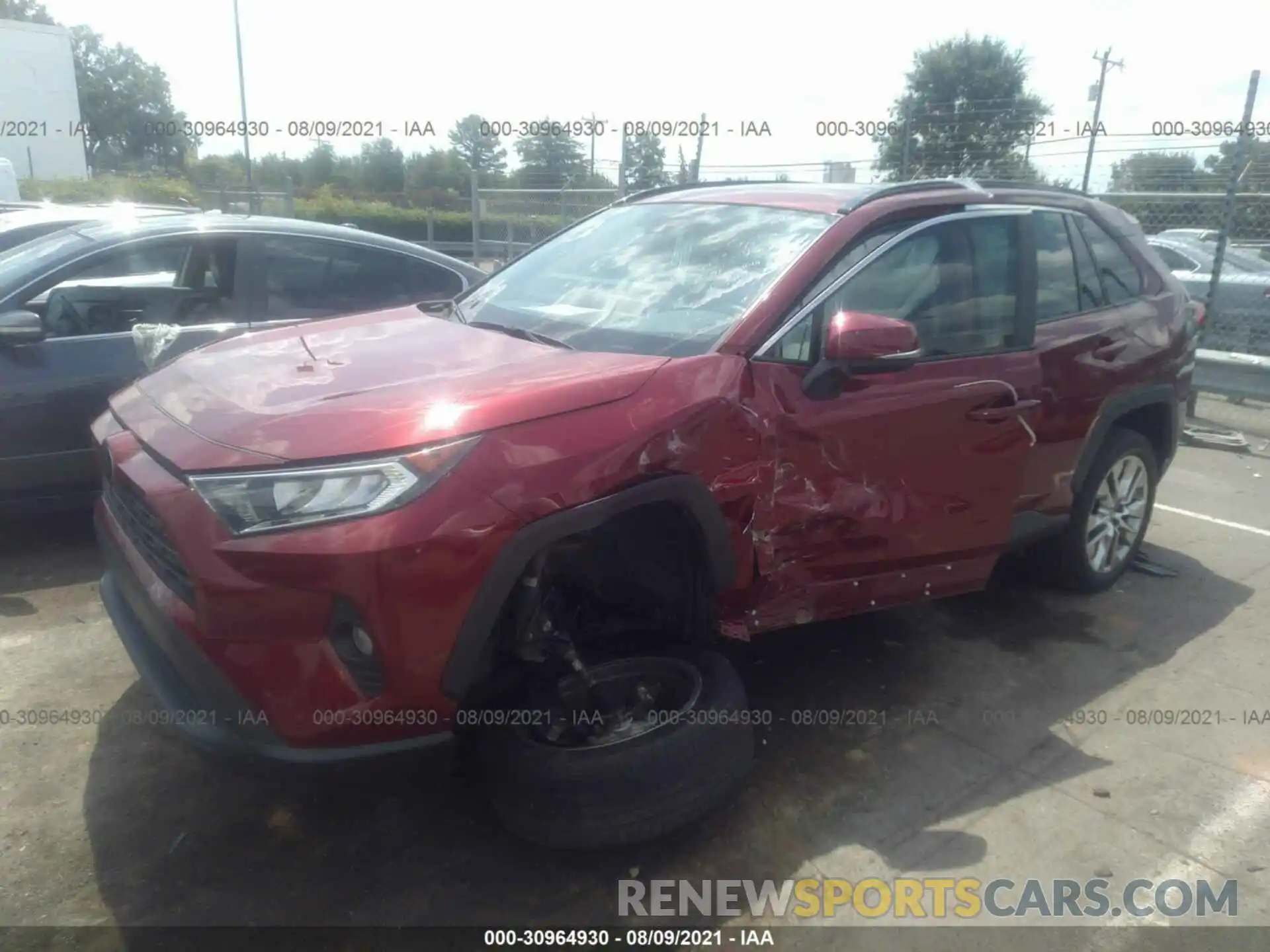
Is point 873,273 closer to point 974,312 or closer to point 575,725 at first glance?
point 974,312

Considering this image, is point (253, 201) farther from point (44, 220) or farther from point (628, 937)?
point (628, 937)

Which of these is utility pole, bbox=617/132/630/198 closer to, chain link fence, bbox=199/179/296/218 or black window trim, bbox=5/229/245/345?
chain link fence, bbox=199/179/296/218

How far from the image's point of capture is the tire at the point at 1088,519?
169 inches

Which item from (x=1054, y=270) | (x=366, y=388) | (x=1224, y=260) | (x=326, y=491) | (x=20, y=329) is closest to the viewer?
(x=326, y=491)

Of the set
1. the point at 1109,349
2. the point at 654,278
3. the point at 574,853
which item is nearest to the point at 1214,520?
the point at 1109,349

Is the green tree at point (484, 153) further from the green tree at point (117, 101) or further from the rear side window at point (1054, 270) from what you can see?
the green tree at point (117, 101)

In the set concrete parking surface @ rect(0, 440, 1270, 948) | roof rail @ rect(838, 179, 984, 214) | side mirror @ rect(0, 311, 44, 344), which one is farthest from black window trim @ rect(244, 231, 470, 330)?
roof rail @ rect(838, 179, 984, 214)

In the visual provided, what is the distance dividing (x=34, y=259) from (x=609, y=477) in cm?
382

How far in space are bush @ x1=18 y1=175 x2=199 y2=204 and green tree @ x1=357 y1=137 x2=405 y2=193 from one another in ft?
15.3

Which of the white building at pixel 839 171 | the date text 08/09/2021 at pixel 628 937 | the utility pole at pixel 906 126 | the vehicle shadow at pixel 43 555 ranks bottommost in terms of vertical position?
the date text 08/09/2021 at pixel 628 937

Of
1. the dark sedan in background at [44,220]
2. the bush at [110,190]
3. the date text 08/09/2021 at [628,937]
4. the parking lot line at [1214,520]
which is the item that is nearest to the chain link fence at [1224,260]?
the parking lot line at [1214,520]

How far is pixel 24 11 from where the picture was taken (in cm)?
6888

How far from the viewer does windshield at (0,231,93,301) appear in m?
4.59

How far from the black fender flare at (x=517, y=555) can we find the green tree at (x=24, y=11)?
82.6 meters
